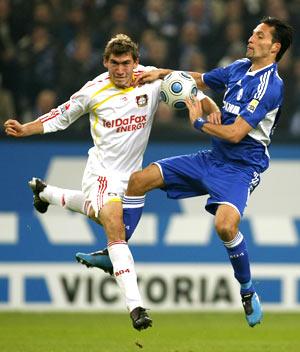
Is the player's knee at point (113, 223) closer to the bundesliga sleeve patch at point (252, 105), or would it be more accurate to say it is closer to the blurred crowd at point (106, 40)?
the bundesliga sleeve patch at point (252, 105)

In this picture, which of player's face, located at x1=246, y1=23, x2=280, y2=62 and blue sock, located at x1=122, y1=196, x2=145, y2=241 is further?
blue sock, located at x1=122, y1=196, x2=145, y2=241

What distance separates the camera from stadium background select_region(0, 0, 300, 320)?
13219 millimetres

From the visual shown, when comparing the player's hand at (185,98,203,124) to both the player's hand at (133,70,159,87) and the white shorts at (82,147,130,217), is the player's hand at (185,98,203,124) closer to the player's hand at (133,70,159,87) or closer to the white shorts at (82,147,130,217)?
the player's hand at (133,70,159,87)

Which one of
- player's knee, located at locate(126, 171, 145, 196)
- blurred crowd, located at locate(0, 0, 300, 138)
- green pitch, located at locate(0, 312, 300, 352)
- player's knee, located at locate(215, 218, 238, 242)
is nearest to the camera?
player's knee, located at locate(215, 218, 238, 242)

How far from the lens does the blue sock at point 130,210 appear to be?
955cm

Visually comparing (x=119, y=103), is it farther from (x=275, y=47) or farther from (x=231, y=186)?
(x=275, y=47)

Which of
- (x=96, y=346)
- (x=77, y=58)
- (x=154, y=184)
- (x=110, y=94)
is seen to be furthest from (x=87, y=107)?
(x=77, y=58)

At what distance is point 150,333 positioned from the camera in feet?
36.7

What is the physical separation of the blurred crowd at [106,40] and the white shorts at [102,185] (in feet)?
12.8

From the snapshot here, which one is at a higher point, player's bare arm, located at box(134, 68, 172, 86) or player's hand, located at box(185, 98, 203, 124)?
player's bare arm, located at box(134, 68, 172, 86)

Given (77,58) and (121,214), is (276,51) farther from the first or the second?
(77,58)

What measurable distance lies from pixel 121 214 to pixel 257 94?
148 centimetres

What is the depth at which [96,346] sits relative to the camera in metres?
10.0

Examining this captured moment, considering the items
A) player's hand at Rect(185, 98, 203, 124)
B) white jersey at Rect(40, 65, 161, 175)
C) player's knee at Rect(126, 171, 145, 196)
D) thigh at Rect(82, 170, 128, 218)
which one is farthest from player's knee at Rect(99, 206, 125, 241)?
player's hand at Rect(185, 98, 203, 124)
